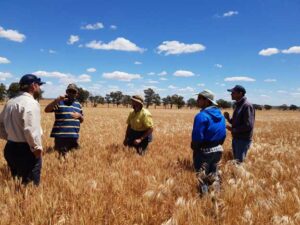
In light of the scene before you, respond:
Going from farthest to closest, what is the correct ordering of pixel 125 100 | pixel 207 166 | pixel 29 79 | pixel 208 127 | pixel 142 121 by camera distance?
pixel 125 100 < pixel 142 121 < pixel 207 166 < pixel 208 127 < pixel 29 79

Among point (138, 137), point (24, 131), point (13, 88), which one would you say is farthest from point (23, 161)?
point (13, 88)

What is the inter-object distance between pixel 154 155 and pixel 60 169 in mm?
3065

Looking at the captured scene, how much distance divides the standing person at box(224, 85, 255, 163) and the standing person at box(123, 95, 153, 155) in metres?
2.26

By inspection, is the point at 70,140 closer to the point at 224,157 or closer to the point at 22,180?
the point at 22,180

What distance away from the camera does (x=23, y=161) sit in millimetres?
5145

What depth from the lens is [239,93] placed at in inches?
311

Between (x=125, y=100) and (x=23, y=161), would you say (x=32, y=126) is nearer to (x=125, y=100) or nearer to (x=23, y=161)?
(x=23, y=161)

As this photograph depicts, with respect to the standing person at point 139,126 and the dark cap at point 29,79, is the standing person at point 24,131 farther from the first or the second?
the standing person at point 139,126

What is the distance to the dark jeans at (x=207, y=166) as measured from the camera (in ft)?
18.7

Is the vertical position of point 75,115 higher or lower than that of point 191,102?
lower

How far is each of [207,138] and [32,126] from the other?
2.95 m

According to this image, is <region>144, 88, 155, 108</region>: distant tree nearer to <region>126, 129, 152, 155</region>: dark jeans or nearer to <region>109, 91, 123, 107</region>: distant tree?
<region>109, 91, 123, 107</region>: distant tree

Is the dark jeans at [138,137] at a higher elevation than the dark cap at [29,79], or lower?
lower

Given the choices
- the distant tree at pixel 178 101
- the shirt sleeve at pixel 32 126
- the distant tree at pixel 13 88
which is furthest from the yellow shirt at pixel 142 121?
the distant tree at pixel 178 101
